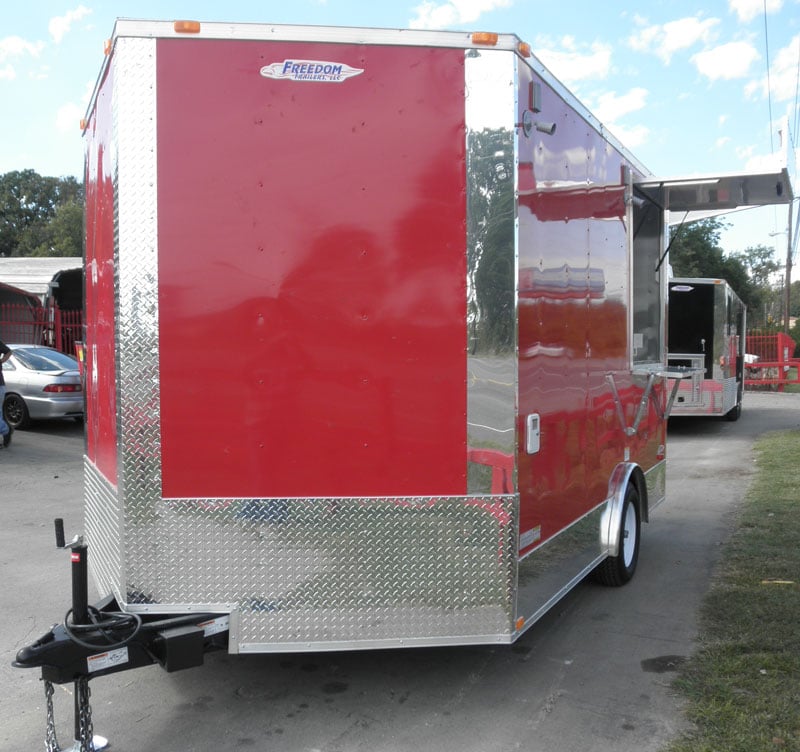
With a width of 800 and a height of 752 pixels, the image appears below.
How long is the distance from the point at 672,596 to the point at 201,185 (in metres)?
4.32

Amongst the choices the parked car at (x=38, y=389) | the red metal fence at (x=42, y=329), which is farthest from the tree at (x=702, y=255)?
the parked car at (x=38, y=389)

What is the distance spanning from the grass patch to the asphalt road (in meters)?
0.13

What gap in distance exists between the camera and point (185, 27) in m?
3.46

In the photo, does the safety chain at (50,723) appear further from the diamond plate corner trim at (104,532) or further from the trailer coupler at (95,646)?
the diamond plate corner trim at (104,532)

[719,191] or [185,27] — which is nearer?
[185,27]

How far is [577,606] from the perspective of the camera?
5480 millimetres

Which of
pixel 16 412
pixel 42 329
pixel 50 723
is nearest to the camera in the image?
pixel 50 723

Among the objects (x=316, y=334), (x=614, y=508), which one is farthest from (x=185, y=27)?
(x=614, y=508)

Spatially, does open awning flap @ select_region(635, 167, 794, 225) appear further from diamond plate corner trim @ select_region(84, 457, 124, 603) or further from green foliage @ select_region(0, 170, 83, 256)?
green foliage @ select_region(0, 170, 83, 256)

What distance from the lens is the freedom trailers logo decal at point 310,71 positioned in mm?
3510

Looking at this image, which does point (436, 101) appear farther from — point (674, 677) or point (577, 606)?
point (577, 606)

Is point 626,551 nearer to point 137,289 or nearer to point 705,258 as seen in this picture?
point 137,289

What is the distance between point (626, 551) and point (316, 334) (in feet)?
11.5

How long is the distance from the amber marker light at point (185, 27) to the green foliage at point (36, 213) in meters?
51.3
